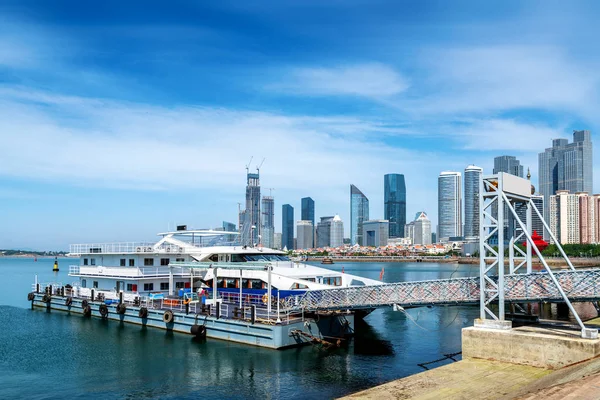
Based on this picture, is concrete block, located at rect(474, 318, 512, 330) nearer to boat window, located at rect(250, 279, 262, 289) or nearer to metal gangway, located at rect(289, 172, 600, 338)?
metal gangway, located at rect(289, 172, 600, 338)

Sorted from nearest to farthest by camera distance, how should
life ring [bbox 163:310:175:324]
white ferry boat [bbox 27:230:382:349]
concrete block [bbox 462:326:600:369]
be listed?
concrete block [bbox 462:326:600:369] → white ferry boat [bbox 27:230:382:349] → life ring [bbox 163:310:175:324]

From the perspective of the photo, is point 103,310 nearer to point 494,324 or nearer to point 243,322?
point 243,322

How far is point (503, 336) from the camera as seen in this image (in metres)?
23.6

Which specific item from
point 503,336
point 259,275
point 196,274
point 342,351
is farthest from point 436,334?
point 196,274

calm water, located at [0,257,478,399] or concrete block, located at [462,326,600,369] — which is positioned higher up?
concrete block, located at [462,326,600,369]

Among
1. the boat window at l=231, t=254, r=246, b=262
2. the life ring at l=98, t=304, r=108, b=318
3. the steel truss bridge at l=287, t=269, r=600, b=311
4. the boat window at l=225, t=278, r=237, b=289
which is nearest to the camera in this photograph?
the steel truss bridge at l=287, t=269, r=600, b=311

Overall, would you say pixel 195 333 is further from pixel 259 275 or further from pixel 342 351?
pixel 342 351

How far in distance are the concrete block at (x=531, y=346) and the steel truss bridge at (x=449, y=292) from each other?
189cm

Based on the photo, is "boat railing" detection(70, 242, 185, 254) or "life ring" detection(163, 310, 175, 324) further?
"boat railing" detection(70, 242, 185, 254)

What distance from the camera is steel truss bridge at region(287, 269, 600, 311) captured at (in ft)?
82.0

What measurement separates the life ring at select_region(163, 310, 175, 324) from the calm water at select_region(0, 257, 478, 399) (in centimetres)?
93

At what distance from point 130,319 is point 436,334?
981 inches

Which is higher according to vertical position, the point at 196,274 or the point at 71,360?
the point at 196,274

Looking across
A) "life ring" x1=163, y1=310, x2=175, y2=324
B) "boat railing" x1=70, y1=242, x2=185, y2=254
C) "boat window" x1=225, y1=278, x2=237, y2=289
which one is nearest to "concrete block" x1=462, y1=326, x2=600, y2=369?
"boat window" x1=225, y1=278, x2=237, y2=289
